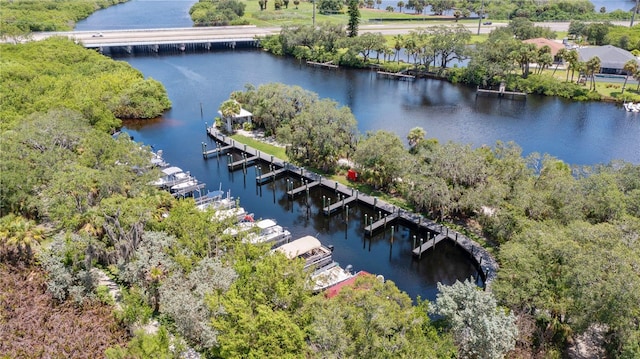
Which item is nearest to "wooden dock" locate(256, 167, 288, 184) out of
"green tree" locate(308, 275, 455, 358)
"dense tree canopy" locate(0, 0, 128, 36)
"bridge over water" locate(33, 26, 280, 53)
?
"green tree" locate(308, 275, 455, 358)

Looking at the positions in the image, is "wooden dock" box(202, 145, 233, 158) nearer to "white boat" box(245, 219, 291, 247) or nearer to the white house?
the white house

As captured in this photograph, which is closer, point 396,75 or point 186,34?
point 396,75

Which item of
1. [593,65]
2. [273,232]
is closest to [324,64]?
[593,65]

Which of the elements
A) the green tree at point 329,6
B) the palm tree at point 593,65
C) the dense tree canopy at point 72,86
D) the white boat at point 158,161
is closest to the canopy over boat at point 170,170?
the white boat at point 158,161

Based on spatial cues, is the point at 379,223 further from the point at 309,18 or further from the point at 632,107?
the point at 309,18

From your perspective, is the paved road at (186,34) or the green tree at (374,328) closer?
the green tree at (374,328)

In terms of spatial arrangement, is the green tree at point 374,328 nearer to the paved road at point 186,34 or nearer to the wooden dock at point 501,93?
the wooden dock at point 501,93

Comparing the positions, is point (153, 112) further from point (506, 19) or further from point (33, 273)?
point (506, 19)
